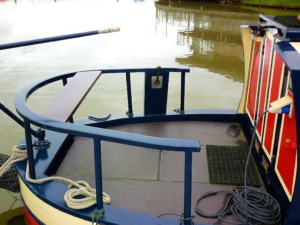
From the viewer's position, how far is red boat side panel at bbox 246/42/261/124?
11.5 ft

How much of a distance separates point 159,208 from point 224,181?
0.72m

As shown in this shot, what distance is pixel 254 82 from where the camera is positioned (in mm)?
3584

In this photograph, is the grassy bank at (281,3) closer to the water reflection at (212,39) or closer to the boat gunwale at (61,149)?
the water reflection at (212,39)

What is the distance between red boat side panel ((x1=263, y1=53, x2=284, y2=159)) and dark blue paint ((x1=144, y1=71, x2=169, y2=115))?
4.87ft

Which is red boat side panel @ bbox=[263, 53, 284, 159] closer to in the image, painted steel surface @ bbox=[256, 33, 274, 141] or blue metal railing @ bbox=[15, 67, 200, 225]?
painted steel surface @ bbox=[256, 33, 274, 141]

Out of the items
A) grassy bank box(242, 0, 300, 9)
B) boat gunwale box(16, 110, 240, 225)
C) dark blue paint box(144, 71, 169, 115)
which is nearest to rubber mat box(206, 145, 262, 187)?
boat gunwale box(16, 110, 240, 225)

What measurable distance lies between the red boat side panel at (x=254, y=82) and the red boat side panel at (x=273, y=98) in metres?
0.61

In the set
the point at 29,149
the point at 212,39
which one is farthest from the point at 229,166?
the point at 212,39

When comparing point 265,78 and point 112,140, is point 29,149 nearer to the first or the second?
point 112,140

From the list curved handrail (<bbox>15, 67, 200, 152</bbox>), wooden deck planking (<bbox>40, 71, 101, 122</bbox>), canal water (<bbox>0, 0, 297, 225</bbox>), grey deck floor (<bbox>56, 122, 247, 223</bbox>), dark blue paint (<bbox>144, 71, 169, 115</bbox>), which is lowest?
canal water (<bbox>0, 0, 297, 225</bbox>)

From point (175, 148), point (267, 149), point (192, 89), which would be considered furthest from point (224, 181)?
point (192, 89)

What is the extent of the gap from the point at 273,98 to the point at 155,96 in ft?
5.44

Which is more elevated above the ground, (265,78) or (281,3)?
(281,3)

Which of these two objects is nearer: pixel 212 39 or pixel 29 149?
pixel 29 149
